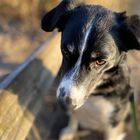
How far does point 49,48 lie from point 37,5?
1.31 meters

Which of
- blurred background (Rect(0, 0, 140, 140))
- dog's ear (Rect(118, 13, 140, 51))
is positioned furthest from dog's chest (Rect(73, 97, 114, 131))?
dog's ear (Rect(118, 13, 140, 51))

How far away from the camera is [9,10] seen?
4914mm

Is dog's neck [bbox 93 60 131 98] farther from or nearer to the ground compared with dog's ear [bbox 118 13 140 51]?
nearer to the ground

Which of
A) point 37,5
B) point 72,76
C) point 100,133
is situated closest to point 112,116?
point 100,133

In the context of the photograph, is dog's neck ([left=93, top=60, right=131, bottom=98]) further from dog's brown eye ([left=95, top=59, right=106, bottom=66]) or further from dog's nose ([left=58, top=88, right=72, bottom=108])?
dog's nose ([left=58, top=88, right=72, bottom=108])

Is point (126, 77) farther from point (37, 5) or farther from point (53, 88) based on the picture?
point (37, 5)

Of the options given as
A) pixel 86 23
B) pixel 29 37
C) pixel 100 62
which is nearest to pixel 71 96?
pixel 100 62

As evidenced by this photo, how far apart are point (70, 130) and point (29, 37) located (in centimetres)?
104

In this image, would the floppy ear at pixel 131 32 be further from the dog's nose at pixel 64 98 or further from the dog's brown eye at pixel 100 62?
the dog's nose at pixel 64 98

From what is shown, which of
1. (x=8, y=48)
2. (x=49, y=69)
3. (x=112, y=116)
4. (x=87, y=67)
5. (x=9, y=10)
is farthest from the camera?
(x=9, y=10)

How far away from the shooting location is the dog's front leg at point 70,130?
378 centimetres

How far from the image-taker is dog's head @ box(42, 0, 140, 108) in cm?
256

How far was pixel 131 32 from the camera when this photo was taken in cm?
271

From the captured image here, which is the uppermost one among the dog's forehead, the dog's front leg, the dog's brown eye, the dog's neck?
the dog's forehead
